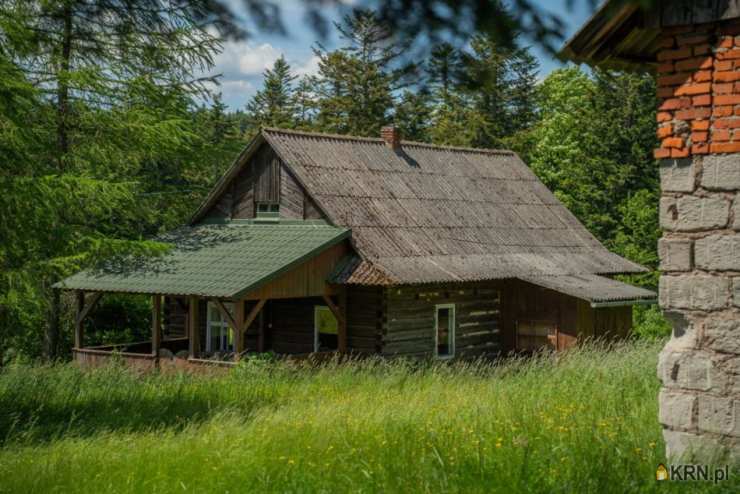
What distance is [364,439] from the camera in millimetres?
9430

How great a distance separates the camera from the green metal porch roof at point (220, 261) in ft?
71.4

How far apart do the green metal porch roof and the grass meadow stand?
275 inches

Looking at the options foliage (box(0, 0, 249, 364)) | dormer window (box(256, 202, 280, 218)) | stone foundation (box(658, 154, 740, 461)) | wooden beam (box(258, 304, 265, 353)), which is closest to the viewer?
stone foundation (box(658, 154, 740, 461))

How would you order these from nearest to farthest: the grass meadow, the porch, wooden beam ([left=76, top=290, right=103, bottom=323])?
1. the grass meadow
2. the porch
3. wooden beam ([left=76, top=290, right=103, bottom=323])

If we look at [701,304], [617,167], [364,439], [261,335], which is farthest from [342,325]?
[617,167]

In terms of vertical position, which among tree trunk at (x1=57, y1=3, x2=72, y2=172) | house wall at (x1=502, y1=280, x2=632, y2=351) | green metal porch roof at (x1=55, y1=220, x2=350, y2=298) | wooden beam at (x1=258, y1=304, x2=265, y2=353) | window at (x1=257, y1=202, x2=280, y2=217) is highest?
tree trunk at (x1=57, y1=3, x2=72, y2=172)

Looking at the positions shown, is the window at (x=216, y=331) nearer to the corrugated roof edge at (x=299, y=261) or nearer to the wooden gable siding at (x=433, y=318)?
the corrugated roof edge at (x=299, y=261)

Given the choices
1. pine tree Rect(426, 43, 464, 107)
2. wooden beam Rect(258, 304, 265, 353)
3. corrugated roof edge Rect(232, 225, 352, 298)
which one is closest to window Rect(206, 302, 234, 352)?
wooden beam Rect(258, 304, 265, 353)

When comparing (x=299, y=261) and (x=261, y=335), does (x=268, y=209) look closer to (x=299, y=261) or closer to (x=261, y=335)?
(x=261, y=335)

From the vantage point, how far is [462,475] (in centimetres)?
779

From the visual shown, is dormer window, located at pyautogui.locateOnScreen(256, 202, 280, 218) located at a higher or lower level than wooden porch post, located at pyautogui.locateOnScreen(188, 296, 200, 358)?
higher

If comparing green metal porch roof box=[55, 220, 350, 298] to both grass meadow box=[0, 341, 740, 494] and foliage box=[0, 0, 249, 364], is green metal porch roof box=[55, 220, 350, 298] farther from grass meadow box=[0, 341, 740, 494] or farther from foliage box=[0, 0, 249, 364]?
grass meadow box=[0, 341, 740, 494]

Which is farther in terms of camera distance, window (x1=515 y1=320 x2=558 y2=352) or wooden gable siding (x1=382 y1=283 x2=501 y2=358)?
window (x1=515 y1=320 x2=558 y2=352)

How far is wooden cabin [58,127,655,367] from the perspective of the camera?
22.9 metres
